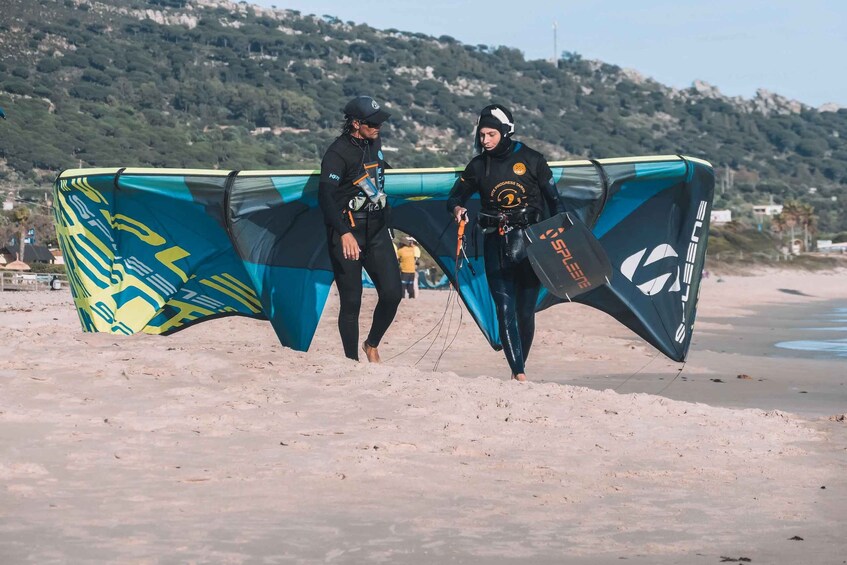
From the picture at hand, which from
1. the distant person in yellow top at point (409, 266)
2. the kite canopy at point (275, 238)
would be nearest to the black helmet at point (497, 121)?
the kite canopy at point (275, 238)

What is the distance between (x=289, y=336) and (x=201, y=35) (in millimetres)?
151215

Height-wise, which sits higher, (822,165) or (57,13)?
(57,13)

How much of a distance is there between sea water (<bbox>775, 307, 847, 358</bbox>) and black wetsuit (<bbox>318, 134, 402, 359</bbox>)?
328 inches

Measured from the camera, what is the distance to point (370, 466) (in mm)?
4863

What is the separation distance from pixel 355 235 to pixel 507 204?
93 cm

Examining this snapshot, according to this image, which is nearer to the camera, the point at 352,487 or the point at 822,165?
the point at 352,487

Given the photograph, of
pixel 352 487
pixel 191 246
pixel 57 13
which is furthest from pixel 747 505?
pixel 57 13

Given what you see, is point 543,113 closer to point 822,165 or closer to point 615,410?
point 822,165

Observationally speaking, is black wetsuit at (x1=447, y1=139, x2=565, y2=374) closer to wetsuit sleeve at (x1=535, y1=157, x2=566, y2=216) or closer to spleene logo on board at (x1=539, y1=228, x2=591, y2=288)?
wetsuit sleeve at (x1=535, y1=157, x2=566, y2=216)

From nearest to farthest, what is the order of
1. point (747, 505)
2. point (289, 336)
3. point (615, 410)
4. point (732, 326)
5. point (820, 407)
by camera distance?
point (747, 505) < point (615, 410) < point (820, 407) < point (289, 336) < point (732, 326)

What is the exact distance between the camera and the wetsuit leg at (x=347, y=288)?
24.8 feet

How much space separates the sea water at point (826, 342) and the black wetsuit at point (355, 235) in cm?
833

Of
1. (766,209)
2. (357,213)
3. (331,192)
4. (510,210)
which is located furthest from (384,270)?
(766,209)

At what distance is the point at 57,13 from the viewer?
467 ft
